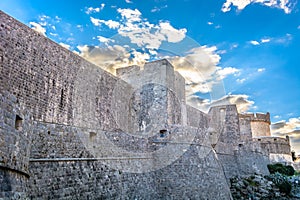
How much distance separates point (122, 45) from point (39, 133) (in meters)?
8.73

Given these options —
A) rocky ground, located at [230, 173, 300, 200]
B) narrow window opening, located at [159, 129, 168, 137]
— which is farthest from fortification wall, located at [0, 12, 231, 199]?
rocky ground, located at [230, 173, 300, 200]

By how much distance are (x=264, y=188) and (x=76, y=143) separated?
13373 millimetres

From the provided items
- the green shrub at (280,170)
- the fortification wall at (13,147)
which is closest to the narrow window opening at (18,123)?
the fortification wall at (13,147)

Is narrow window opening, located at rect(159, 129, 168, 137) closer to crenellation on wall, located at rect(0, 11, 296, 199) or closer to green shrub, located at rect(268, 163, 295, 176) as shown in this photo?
crenellation on wall, located at rect(0, 11, 296, 199)

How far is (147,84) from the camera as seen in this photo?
18.1 metres

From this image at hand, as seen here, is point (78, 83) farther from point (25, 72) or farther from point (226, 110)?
point (226, 110)

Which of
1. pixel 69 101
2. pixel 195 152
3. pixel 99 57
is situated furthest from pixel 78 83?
pixel 195 152

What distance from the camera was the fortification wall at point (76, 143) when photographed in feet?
19.7

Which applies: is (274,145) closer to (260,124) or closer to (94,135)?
(260,124)

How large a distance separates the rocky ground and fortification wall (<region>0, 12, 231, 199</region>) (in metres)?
3.55

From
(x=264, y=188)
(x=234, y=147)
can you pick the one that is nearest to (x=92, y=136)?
(x=264, y=188)

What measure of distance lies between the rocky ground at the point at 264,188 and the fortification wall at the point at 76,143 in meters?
3.55

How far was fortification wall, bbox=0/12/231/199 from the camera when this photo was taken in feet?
19.7

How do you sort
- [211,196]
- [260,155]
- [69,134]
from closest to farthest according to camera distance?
→ [69,134]
[211,196]
[260,155]
